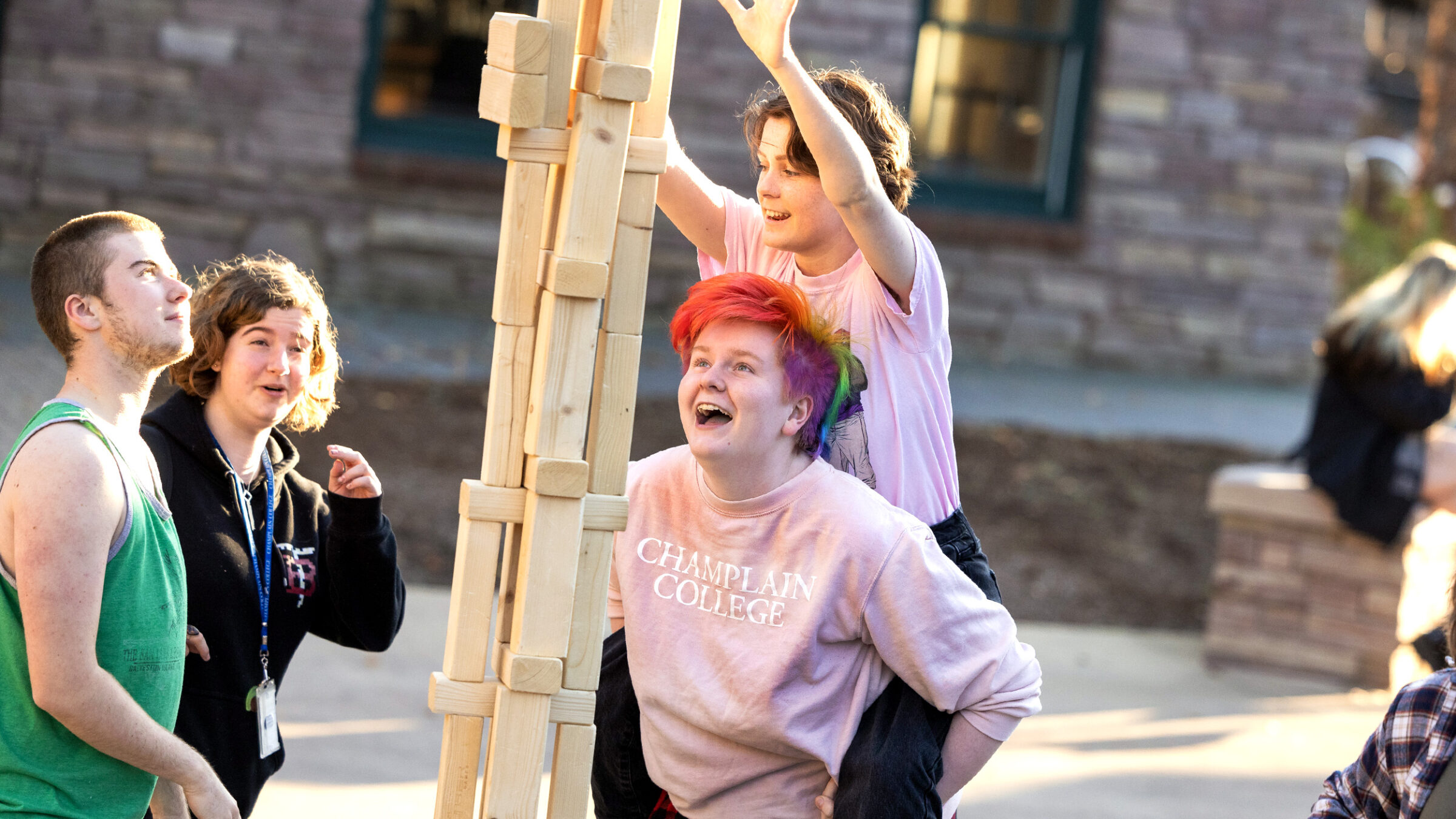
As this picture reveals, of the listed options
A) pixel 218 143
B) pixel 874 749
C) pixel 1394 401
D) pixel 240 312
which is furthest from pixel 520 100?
pixel 218 143

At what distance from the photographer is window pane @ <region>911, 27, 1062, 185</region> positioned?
930cm

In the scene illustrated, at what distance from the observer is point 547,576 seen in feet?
6.15

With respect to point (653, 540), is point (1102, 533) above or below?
below

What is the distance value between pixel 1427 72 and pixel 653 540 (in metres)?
12.7

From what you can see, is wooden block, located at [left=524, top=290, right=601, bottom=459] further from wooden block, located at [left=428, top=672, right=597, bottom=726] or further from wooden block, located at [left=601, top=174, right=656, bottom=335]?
wooden block, located at [left=428, top=672, right=597, bottom=726]

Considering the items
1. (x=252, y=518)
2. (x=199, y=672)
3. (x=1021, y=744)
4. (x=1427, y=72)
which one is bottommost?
(x=1021, y=744)

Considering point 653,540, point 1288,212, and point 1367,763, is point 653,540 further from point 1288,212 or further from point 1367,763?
point 1288,212

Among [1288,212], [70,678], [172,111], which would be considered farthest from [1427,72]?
[70,678]

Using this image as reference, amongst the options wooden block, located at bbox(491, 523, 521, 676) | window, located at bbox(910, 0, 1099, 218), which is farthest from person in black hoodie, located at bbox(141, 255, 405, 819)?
window, located at bbox(910, 0, 1099, 218)

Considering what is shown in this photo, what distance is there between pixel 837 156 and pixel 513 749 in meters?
0.93

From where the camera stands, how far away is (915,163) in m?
8.66

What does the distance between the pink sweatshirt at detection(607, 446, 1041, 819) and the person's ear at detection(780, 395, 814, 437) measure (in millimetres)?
70

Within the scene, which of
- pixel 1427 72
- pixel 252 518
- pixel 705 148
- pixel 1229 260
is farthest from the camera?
pixel 1427 72

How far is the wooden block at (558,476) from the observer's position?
6.11 feet
